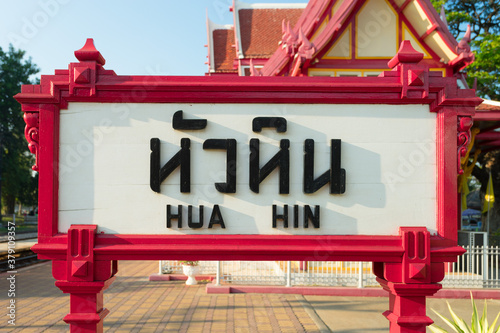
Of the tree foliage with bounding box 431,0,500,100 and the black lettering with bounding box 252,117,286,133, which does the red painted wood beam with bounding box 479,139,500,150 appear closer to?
the tree foliage with bounding box 431,0,500,100

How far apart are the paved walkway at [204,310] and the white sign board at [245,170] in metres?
4.93

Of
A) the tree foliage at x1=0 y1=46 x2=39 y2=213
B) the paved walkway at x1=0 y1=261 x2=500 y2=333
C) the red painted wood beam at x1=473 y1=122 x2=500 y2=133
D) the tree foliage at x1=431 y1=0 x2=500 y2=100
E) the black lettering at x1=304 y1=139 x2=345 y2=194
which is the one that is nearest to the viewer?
the black lettering at x1=304 y1=139 x2=345 y2=194

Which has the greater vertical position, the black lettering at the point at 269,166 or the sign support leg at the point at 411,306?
the black lettering at the point at 269,166

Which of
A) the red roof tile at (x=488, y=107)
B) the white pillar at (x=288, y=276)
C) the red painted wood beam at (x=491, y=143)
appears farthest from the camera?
the red painted wood beam at (x=491, y=143)

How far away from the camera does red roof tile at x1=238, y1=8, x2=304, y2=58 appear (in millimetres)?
17500

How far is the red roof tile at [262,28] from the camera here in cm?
1750

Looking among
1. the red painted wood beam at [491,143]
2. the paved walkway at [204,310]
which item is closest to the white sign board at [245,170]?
the paved walkway at [204,310]

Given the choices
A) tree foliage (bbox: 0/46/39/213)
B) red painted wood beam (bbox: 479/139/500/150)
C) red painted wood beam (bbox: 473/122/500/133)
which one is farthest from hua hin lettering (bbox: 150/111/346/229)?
tree foliage (bbox: 0/46/39/213)

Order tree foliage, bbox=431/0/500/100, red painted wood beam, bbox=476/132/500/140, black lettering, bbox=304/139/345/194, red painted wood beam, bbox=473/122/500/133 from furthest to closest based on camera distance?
tree foliage, bbox=431/0/500/100 < red painted wood beam, bbox=476/132/500/140 < red painted wood beam, bbox=473/122/500/133 < black lettering, bbox=304/139/345/194

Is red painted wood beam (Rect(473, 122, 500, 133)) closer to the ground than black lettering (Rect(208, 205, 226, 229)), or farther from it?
farther from it

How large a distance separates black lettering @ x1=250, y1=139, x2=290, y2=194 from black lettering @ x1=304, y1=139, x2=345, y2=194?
5.7 inches

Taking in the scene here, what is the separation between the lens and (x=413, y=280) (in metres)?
3.01

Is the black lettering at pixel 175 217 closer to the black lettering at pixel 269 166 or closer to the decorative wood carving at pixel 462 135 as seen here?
the black lettering at pixel 269 166

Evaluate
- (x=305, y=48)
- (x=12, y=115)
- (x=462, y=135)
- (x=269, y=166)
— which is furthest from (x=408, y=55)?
(x=12, y=115)
